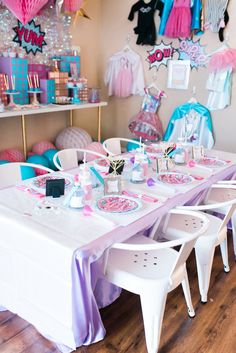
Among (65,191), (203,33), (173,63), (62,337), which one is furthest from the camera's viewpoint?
(173,63)

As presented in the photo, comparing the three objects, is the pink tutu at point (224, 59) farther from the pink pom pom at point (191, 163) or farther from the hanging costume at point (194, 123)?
the pink pom pom at point (191, 163)

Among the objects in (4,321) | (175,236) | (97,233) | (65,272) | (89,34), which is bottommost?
(4,321)

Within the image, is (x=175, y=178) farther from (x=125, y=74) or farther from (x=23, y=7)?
(x=125, y=74)

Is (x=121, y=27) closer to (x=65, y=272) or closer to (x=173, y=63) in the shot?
(x=173, y=63)

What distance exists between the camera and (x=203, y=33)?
3.60 metres

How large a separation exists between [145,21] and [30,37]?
133cm

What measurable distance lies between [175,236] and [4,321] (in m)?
1.03

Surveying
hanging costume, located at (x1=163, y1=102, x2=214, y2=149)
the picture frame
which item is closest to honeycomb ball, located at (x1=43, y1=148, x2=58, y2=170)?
hanging costume, located at (x1=163, y1=102, x2=214, y2=149)

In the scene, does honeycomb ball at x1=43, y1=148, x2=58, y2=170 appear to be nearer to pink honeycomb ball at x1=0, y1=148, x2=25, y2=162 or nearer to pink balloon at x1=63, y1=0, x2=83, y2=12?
pink honeycomb ball at x1=0, y1=148, x2=25, y2=162

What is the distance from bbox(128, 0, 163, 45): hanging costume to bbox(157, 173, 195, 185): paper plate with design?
7.55 feet

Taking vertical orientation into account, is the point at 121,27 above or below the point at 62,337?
above

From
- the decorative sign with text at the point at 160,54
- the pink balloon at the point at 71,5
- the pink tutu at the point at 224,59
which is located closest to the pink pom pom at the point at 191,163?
the pink tutu at the point at 224,59

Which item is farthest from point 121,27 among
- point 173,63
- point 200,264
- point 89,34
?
point 200,264

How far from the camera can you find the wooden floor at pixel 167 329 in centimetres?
163
